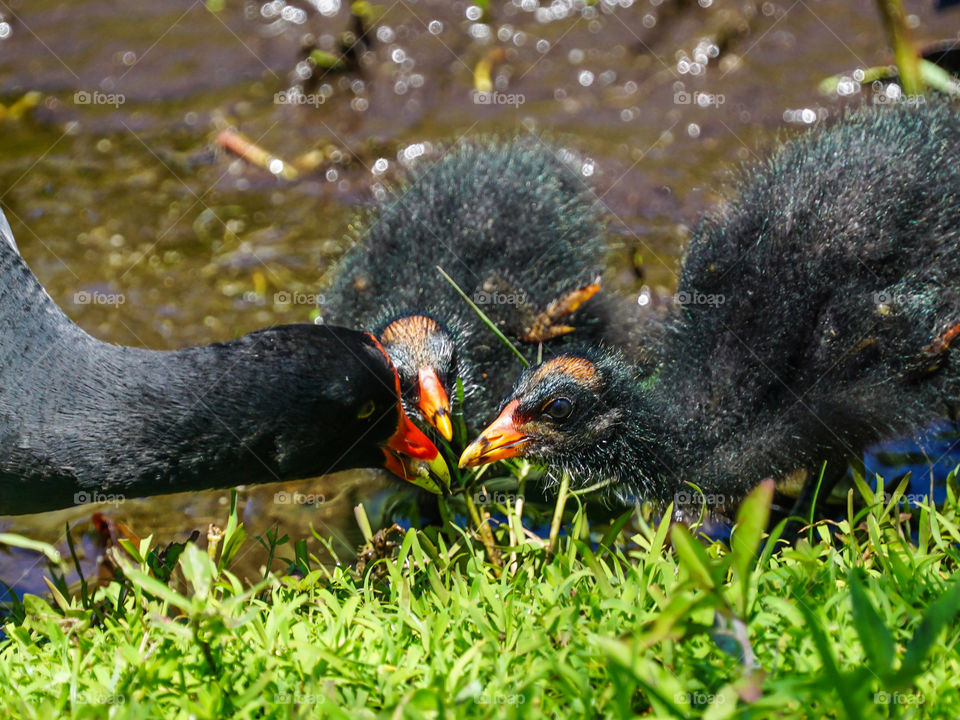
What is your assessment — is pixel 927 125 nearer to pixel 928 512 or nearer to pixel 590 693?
pixel 928 512

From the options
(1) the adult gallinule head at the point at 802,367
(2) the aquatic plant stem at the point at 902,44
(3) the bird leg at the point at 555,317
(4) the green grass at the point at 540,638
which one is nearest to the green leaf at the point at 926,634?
(4) the green grass at the point at 540,638

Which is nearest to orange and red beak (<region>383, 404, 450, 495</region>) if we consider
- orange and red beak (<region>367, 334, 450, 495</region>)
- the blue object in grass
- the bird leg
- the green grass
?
orange and red beak (<region>367, 334, 450, 495</region>)

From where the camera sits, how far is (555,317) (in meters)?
4.20


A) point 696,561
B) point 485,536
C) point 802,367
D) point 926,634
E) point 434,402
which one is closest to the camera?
point 926,634

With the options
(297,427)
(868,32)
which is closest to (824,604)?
(297,427)

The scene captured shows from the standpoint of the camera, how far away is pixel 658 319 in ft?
14.0

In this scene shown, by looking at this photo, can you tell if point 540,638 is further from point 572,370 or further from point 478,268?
point 478,268

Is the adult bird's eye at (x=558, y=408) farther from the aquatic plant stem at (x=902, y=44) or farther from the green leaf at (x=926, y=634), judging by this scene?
the aquatic plant stem at (x=902, y=44)

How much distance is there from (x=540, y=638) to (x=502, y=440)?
1.16 metres

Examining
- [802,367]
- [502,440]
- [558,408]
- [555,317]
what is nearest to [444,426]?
[502,440]

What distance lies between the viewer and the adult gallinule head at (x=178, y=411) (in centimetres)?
323

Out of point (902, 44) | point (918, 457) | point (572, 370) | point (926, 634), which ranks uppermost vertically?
point (902, 44)

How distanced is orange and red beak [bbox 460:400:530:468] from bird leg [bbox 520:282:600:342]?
781mm

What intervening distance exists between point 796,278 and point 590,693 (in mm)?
2011
